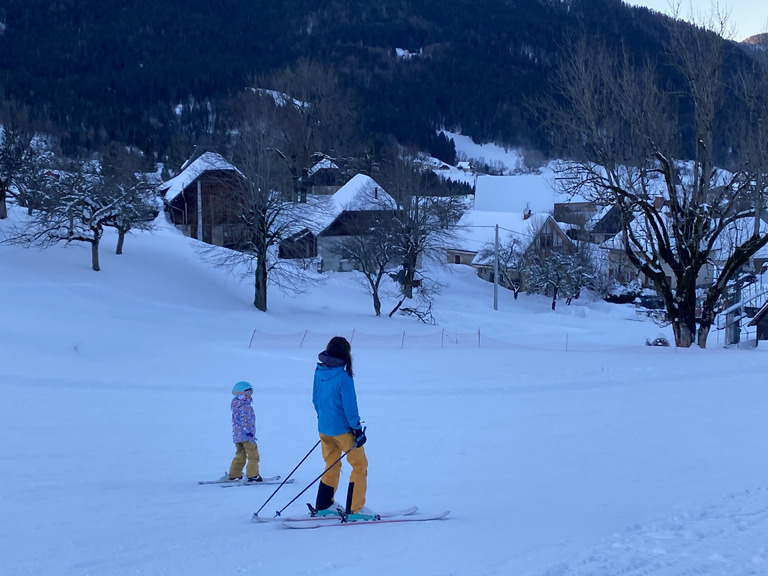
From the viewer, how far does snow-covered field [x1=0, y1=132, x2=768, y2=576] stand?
16.9 ft

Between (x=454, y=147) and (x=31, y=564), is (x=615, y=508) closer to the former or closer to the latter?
(x=31, y=564)

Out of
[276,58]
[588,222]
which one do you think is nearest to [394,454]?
[588,222]

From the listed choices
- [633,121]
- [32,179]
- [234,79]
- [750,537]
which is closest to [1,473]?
[750,537]

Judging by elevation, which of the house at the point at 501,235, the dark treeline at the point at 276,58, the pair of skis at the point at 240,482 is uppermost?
the dark treeline at the point at 276,58

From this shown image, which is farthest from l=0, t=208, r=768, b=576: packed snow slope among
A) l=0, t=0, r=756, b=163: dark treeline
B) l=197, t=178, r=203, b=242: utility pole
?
l=0, t=0, r=756, b=163: dark treeline

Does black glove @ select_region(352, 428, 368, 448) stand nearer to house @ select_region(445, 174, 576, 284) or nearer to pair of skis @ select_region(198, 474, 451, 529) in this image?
pair of skis @ select_region(198, 474, 451, 529)

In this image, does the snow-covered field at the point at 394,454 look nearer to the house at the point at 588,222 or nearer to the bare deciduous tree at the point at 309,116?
the house at the point at 588,222

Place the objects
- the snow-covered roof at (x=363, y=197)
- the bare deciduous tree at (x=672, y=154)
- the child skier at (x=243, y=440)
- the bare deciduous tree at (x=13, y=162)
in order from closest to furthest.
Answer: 1. the child skier at (x=243, y=440)
2. the bare deciduous tree at (x=672, y=154)
3. the bare deciduous tree at (x=13, y=162)
4. the snow-covered roof at (x=363, y=197)

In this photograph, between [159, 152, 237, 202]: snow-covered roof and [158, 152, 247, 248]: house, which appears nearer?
[159, 152, 237, 202]: snow-covered roof

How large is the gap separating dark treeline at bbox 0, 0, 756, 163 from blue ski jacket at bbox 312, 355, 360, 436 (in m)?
80.9

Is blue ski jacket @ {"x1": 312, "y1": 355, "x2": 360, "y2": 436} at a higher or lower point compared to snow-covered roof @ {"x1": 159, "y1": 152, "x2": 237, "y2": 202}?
lower

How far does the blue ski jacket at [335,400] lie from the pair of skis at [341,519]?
2.38ft

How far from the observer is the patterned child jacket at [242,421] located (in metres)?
Answer: 7.97

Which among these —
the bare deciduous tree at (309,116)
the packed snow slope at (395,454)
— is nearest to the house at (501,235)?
the bare deciduous tree at (309,116)
